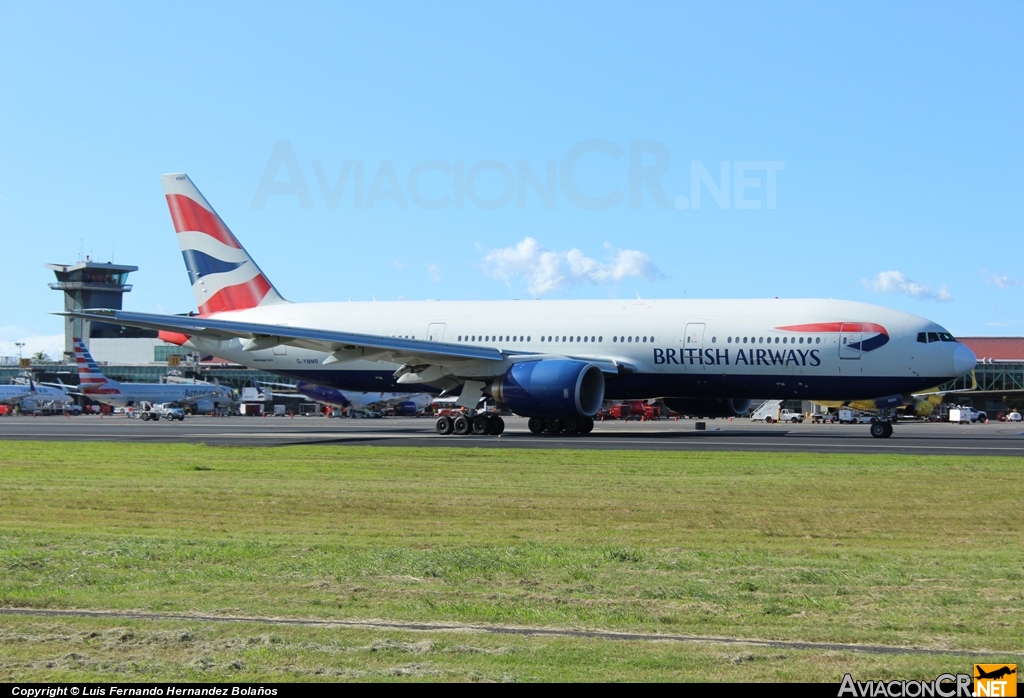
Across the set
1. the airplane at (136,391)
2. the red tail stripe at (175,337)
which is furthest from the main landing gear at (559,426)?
the airplane at (136,391)

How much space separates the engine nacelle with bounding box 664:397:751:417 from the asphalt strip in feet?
100

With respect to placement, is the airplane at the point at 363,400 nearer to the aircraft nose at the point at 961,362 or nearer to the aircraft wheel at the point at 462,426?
the aircraft wheel at the point at 462,426

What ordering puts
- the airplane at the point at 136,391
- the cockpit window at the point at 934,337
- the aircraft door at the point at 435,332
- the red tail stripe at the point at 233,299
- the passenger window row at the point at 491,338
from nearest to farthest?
the cockpit window at the point at 934,337, the passenger window row at the point at 491,338, the aircraft door at the point at 435,332, the red tail stripe at the point at 233,299, the airplane at the point at 136,391

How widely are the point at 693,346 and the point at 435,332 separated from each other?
9996 millimetres

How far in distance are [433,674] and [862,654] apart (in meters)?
2.81

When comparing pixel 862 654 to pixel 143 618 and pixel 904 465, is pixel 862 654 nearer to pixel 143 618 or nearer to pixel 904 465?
pixel 143 618

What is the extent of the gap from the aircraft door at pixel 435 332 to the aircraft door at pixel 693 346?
9349mm

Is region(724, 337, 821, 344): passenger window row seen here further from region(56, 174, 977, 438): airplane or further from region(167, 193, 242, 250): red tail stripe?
region(167, 193, 242, 250): red tail stripe

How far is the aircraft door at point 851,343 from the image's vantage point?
34281 millimetres

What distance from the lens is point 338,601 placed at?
920 centimetres

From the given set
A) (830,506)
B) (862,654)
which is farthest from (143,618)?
(830,506)

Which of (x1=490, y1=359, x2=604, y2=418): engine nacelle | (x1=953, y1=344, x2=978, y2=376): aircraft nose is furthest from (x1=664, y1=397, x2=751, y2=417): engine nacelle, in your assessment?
(x1=953, y1=344, x2=978, y2=376): aircraft nose

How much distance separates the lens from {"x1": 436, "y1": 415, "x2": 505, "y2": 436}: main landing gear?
37500 mm

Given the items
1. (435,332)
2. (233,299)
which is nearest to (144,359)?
(233,299)
